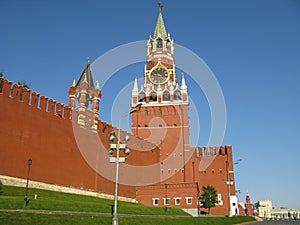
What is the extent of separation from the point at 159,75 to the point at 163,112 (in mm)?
7275

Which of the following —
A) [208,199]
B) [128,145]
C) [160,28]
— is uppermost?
[160,28]

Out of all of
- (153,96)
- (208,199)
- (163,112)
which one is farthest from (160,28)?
(208,199)

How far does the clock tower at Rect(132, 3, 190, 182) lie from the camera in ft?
153

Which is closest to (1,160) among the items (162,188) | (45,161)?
(45,161)

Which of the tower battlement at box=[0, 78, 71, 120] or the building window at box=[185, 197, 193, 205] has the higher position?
the tower battlement at box=[0, 78, 71, 120]

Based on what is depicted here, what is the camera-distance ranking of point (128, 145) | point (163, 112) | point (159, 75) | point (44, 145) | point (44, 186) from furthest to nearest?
1. point (159, 75)
2. point (163, 112)
3. point (128, 145)
4. point (44, 145)
5. point (44, 186)

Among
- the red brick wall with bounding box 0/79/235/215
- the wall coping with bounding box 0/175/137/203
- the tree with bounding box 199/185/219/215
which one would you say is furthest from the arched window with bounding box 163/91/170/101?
the wall coping with bounding box 0/175/137/203

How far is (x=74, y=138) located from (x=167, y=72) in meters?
25.5

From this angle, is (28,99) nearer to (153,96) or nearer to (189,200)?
(189,200)

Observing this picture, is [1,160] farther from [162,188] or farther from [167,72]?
[167,72]

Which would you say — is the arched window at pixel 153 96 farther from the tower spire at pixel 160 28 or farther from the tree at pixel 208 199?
the tree at pixel 208 199

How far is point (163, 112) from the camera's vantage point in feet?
158

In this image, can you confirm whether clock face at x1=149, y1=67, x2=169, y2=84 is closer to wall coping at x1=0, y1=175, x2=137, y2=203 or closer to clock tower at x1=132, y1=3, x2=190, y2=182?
clock tower at x1=132, y1=3, x2=190, y2=182

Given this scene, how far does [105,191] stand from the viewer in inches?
1316
